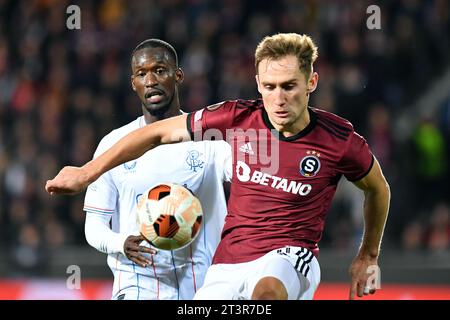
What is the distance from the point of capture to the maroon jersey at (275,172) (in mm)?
4988

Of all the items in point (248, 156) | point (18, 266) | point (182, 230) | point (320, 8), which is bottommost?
point (18, 266)

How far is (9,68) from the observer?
12.6 metres

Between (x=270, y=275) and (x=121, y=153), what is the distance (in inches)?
39.5

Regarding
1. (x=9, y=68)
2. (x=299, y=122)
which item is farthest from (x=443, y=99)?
(x=299, y=122)


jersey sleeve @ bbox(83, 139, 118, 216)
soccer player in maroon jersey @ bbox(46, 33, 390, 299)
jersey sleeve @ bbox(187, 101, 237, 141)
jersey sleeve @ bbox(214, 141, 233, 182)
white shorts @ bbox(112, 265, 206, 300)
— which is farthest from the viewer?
jersey sleeve @ bbox(83, 139, 118, 216)

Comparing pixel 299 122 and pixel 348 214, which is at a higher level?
pixel 299 122

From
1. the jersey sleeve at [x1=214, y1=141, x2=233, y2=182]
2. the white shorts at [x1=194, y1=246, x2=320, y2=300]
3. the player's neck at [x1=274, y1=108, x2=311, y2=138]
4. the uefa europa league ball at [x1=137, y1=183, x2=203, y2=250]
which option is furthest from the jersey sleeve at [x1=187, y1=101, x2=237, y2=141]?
the white shorts at [x1=194, y1=246, x2=320, y2=300]

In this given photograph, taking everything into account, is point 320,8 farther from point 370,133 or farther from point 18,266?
point 18,266

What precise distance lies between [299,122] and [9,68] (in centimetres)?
820

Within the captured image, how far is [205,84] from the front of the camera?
10.9 meters

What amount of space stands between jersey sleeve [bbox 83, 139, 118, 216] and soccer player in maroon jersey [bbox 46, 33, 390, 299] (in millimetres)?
899

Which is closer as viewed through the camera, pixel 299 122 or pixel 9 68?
pixel 299 122

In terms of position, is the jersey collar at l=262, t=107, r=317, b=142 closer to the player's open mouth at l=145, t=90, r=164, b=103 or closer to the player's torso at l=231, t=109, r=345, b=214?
the player's torso at l=231, t=109, r=345, b=214

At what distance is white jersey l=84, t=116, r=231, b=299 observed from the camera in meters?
5.79
